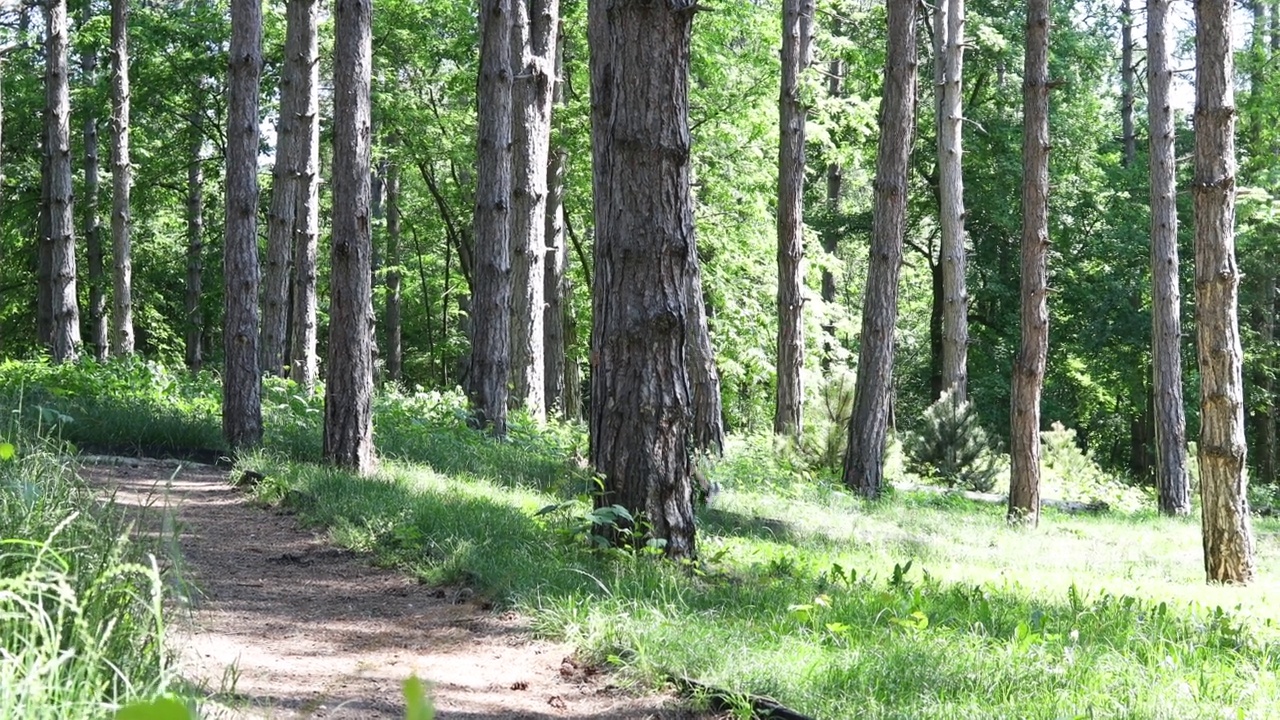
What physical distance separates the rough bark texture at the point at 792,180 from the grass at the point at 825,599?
6.18m

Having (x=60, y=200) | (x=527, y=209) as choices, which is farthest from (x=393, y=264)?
(x=527, y=209)

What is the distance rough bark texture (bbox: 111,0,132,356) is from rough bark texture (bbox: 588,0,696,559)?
1789cm

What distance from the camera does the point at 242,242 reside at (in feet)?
39.0

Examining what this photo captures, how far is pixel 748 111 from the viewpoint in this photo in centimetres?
2370

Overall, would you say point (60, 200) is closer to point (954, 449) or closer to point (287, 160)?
point (287, 160)

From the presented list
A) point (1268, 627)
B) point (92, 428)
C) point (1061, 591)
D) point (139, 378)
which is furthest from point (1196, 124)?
point (139, 378)

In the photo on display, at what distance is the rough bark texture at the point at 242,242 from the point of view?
11.7 metres

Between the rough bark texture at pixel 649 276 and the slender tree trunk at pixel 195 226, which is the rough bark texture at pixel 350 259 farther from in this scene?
the slender tree trunk at pixel 195 226

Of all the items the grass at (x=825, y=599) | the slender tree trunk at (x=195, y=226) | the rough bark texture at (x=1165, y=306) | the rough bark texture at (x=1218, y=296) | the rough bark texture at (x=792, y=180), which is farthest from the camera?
the slender tree trunk at (x=195, y=226)

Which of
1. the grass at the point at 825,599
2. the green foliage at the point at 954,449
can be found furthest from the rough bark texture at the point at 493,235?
the green foliage at the point at 954,449

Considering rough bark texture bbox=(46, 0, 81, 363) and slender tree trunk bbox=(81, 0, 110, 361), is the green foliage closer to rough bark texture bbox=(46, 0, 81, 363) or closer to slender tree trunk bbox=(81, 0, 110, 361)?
rough bark texture bbox=(46, 0, 81, 363)

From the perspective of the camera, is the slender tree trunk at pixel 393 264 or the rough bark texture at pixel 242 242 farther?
the slender tree trunk at pixel 393 264

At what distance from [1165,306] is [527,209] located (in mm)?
10281

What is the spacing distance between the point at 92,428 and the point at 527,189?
23.3 ft
